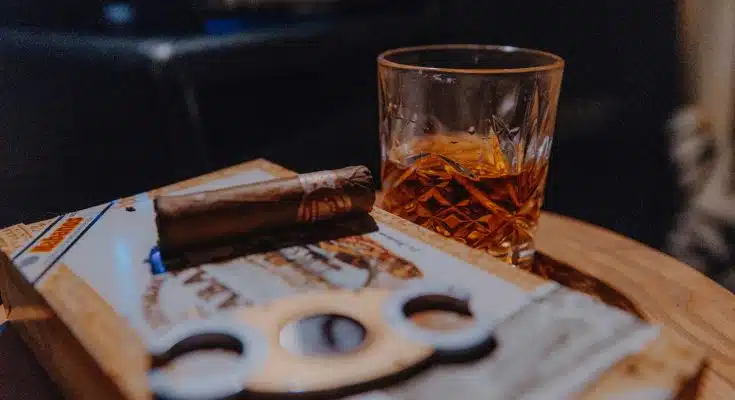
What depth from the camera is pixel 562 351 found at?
45 centimetres

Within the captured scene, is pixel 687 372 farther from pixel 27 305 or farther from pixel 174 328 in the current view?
pixel 27 305

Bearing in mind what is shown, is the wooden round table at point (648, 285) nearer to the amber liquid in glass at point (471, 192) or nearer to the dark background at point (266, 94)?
the amber liquid in glass at point (471, 192)

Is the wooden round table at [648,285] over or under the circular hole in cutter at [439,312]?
under

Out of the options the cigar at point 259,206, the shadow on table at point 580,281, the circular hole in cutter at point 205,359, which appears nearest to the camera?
the circular hole in cutter at point 205,359

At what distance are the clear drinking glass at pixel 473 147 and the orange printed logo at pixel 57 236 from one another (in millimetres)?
368

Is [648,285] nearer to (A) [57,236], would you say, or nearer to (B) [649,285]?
(B) [649,285]

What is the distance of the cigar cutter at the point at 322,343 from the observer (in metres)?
0.41

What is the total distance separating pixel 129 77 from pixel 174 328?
67 cm

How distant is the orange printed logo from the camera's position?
607mm

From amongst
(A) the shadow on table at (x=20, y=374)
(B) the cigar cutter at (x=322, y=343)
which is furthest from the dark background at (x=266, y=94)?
(B) the cigar cutter at (x=322, y=343)

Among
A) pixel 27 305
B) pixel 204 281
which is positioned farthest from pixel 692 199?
pixel 27 305

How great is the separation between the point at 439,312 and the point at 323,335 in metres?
0.11

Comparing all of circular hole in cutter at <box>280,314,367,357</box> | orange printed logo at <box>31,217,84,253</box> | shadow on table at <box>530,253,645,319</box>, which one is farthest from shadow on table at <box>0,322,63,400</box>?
shadow on table at <box>530,253,645,319</box>

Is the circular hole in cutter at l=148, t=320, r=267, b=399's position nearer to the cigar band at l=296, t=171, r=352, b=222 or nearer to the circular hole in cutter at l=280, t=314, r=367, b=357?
the circular hole in cutter at l=280, t=314, r=367, b=357
